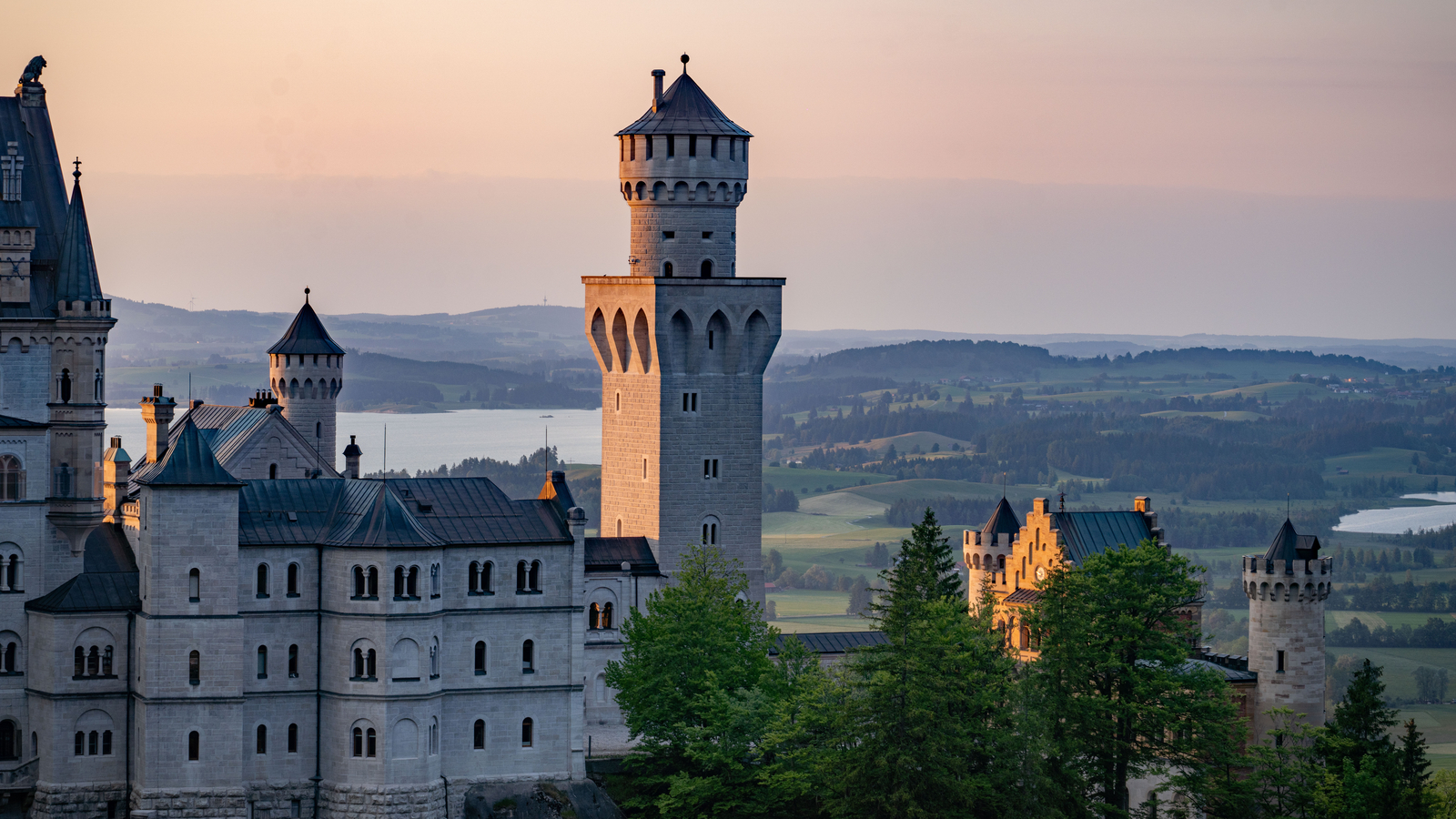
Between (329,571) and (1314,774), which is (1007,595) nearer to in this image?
(1314,774)

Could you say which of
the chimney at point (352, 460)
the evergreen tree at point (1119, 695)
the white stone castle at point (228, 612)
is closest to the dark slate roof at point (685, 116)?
the white stone castle at point (228, 612)

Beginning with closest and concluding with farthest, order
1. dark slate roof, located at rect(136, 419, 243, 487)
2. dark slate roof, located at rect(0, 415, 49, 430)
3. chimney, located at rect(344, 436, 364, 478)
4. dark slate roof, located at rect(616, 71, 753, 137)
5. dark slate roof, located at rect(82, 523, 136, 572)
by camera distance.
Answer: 1. dark slate roof, located at rect(136, 419, 243, 487)
2. dark slate roof, located at rect(82, 523, 136, 572)
3. dark slate roof, located at rect(0, 415, 49, 430)
4. dark slate roof, located at rect(616, 71, 753, 137)
5. chimney, located at rect(344, 436, 364, 478)

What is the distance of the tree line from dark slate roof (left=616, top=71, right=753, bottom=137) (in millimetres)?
20494

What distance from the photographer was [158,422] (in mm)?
83812

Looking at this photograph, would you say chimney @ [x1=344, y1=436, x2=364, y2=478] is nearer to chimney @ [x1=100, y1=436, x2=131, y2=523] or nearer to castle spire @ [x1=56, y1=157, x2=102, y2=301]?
chimney @ [x1=100, y1=436, x2=131, y2=523]

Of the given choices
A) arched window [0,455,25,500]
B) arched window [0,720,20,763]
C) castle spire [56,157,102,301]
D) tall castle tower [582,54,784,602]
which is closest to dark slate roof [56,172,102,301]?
castle spire [56,157,102,301]

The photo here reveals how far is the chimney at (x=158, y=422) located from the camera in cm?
8338

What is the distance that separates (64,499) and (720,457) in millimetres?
27607

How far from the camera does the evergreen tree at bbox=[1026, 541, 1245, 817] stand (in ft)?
241

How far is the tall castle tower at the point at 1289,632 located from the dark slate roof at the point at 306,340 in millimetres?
46325

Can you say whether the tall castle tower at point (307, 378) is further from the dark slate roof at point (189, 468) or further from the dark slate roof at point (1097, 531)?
the dark slate roof at point (1097, 531)

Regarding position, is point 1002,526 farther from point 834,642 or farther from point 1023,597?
point 834,642

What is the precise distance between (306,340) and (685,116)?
2550cm

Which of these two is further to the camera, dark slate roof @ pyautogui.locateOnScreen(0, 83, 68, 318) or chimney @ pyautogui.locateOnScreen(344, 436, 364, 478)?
chimney @ pyautogui.locateOnScreen(344, 436, 364, 478)
